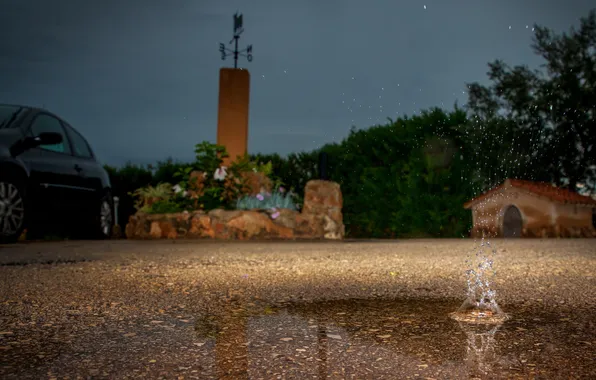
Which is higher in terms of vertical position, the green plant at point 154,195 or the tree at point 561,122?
the tree at point 561,122

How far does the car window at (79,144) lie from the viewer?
948 centimetres

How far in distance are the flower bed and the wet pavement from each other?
210 inches

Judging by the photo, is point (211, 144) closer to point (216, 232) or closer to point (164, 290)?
point (216, 232)

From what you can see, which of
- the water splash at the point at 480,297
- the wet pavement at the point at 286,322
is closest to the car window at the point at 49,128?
the wet pavement at the point at 286,322

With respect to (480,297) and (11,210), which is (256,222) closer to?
(11,210)

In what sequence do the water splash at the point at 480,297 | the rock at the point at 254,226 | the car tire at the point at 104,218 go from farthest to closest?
the rock at the point at 254,226
the car tire at the point at 104,218
the water splash at the point at 480,297

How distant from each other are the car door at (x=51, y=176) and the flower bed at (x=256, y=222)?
312 cm

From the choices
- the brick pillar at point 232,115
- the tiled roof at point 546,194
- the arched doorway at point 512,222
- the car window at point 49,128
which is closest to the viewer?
the car window at point 49,128

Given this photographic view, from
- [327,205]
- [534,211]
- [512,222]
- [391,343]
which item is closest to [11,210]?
[327,205]

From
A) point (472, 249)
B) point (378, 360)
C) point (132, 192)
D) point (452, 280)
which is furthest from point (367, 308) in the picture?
point (132, 192)

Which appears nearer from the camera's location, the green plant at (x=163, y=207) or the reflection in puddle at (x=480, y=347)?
the reflection in puddle at (x=480, y=347)

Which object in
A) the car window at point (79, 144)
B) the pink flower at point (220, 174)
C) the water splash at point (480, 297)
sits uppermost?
the car window at point (79, 144)

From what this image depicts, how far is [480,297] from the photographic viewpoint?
13.0 feet

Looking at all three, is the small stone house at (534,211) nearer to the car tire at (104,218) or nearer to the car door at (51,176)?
the car tire at (104,218)
